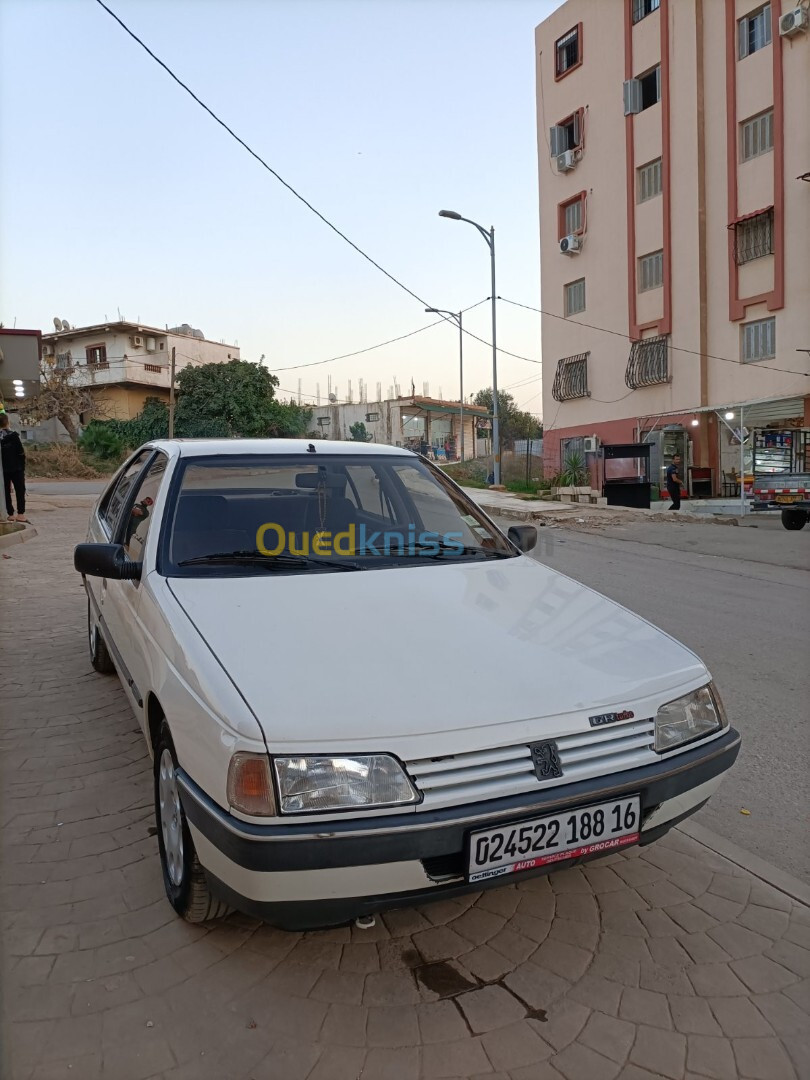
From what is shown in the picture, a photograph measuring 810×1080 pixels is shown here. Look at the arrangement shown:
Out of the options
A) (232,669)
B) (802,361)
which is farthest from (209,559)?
(802,361)

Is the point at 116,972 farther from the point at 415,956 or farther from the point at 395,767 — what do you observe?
the point at 395,767

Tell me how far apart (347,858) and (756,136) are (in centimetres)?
2411

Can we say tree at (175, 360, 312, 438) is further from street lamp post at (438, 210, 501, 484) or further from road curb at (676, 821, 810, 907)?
road curb at (676, 821, 810, 907)

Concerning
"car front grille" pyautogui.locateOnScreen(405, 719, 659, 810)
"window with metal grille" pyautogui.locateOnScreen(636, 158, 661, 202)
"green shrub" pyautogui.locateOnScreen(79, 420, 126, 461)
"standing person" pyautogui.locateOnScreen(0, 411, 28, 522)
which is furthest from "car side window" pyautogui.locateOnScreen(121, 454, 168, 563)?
"green shrub" pyautogui.locateOnScreen(79, 420, 126, 461)

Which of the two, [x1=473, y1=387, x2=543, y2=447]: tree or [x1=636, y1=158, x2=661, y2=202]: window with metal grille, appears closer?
[x1=636, y1=158, x2=661, y2=202]: window with metal grille

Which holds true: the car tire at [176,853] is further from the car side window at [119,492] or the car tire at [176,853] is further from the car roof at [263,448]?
the car side window at [119,492]

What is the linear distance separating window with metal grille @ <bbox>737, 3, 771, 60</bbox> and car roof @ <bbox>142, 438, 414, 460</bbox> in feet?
75.1

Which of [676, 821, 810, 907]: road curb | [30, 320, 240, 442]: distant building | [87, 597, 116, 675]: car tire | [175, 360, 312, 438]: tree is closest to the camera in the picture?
[676, 821, 810, 907]: road curb

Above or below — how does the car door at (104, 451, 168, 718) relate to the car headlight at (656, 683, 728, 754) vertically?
above

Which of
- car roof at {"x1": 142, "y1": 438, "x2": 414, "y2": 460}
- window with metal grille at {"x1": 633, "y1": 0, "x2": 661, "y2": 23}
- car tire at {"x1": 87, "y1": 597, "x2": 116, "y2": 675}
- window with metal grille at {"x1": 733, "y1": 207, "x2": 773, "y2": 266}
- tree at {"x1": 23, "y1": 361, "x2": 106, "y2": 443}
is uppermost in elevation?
window with metal grille at {"x1": 633, "y1": 0, "x2": 661, "y2": 23}

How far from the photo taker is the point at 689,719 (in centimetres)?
228

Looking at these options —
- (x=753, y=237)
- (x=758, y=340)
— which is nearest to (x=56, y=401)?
(x=753, y=237)

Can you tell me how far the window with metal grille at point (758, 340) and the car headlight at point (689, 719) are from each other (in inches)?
802

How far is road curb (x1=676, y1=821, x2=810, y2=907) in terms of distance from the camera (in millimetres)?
2460
